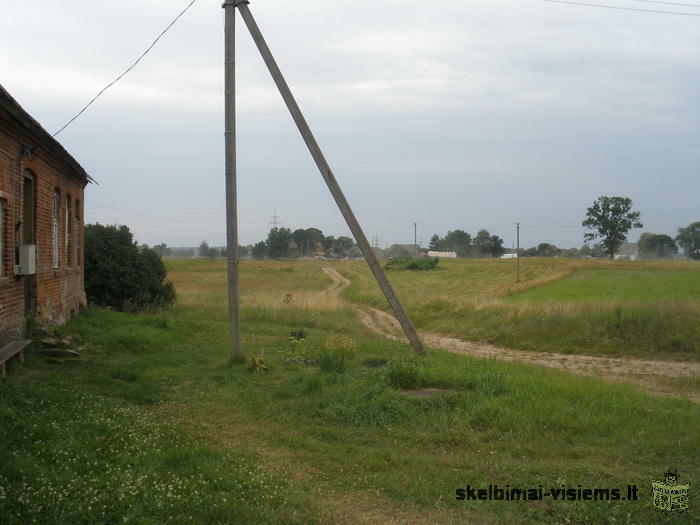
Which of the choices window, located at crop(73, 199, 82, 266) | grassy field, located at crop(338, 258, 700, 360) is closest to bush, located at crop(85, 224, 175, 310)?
window, located at crop(73, 199, 82, 266)

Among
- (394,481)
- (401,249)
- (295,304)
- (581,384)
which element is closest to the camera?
(394,481)

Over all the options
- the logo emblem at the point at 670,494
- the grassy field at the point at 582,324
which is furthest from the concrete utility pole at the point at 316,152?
the grassy field at the point at 582,324

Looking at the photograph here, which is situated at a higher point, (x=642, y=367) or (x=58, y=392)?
(x=58, y=392)

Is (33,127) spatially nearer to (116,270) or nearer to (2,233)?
(2,233)

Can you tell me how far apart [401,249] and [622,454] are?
11017 centimetres

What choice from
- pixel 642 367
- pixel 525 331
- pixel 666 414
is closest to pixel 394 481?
pixel 666 414

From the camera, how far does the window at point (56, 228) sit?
1471 cm

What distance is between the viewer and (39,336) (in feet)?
37.6

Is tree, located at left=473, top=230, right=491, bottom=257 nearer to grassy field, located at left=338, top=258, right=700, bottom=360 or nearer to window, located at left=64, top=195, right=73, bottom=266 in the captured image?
grassy field, located at left=338, top=258, right=700, bottom=360

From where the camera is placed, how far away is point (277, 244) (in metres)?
119

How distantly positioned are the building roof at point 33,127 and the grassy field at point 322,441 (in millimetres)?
4072

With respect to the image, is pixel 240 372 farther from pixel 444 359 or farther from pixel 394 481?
pixel 394 481

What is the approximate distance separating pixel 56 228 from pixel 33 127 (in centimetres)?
497

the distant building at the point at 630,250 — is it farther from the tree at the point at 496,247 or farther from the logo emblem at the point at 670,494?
the logo emblem at the point at 670,494
